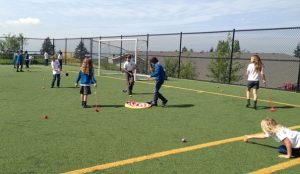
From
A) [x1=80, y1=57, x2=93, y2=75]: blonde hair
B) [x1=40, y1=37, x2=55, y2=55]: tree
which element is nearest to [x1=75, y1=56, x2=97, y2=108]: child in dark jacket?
[x1=80, y1=57, x2=93, y2=75]: blonde hair

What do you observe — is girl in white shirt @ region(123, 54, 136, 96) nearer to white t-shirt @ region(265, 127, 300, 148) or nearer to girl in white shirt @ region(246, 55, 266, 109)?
girl in white shirt @ region(246, 55, 266, 109)

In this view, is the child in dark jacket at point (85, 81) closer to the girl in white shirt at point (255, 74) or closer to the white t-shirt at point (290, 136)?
the girl in white shirt at point (255, 74)

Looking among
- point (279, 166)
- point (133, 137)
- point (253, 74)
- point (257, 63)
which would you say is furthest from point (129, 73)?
point (279, 166)

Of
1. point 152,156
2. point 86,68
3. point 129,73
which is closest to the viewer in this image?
point 152,156

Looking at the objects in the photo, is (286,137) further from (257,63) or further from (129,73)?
(129,73)

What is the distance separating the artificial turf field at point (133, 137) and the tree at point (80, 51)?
985 inches

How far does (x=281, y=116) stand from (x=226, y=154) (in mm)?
4851

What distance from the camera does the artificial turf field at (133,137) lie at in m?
5.61

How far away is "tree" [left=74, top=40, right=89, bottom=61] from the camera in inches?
1470

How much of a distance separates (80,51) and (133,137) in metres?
31.9

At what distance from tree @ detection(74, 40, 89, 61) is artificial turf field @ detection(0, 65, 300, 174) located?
2501 cm

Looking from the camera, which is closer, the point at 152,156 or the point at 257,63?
the point at 152,156

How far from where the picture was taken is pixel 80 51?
3803 centimetres

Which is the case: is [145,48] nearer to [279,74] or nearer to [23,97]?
[23,97]
